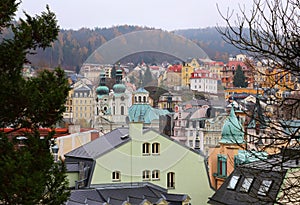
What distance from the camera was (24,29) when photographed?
10.0 meters

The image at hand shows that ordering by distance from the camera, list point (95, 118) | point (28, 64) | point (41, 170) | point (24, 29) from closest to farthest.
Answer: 1. point (41, 170)
2. point (24, 29)
3. point (28, 64)
4. point (95, 118)

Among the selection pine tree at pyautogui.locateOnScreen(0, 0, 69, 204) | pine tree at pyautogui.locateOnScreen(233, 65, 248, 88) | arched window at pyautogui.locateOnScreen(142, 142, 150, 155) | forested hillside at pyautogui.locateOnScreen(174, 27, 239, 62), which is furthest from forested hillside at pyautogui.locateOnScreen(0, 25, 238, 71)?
pine tree at pyautogui.locateOnScreen(233, 65, 248, 88)

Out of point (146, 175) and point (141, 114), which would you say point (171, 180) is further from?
point (141, 114)

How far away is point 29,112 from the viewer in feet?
32.2

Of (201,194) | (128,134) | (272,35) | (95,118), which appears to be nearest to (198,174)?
(201,194)

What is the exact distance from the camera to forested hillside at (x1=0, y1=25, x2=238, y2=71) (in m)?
28.4

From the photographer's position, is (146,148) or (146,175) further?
(146,148)

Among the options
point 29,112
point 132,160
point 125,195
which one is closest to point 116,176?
point 132,160

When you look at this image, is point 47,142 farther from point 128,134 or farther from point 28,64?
point 128,134

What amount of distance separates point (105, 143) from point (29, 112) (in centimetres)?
1901

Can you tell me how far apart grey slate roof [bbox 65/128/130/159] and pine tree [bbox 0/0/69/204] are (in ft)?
59.4

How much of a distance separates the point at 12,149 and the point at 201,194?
21252 millimetres

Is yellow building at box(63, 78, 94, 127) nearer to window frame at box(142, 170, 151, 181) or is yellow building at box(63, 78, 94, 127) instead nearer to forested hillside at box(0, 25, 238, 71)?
forested hillside at box(0, 25, 238, 71)

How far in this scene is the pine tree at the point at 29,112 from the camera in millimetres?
8945
